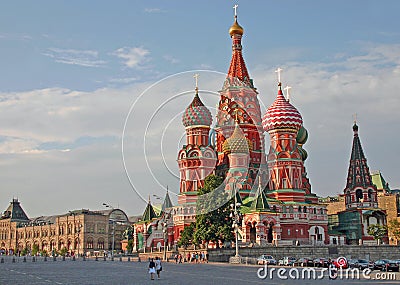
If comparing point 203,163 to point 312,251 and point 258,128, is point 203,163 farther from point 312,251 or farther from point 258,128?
point 312,251

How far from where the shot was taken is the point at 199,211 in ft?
205

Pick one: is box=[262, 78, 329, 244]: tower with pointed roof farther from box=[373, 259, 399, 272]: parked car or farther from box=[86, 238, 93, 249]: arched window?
box=[86, 238, 93, 249]: arched window

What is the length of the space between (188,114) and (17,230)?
78278mm

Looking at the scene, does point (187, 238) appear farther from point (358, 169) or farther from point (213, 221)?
point (358, 169)

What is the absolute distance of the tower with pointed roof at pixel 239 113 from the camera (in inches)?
3285

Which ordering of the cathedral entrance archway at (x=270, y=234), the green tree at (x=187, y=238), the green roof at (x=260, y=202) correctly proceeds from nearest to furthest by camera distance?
the green tree at (x=187, y=238)
the green roof at (x=260, y=202)
the cathedral entrance archway at (x=270, y=234)

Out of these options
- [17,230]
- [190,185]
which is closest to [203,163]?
[190,185]

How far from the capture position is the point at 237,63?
88938mm

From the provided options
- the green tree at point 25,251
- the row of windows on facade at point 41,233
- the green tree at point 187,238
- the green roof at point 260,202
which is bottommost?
the green tree at point 25,251

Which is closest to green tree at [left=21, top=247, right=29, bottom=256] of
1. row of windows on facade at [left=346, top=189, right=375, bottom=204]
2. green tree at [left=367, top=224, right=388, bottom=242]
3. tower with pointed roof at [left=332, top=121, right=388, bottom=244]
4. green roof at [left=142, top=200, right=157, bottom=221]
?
green roof at [left=142, top=200, right=157, bottom=221]

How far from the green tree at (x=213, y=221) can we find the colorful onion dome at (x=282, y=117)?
21.0 m

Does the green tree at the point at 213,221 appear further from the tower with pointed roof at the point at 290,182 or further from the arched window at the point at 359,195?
the arched window at the point at 359,195

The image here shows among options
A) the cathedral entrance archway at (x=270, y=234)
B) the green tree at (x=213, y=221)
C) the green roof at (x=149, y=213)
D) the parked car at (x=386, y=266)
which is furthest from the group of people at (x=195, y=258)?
the green roof at (x=149, y=213)

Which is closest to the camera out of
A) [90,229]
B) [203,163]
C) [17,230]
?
[203,163]
